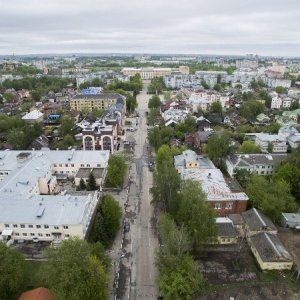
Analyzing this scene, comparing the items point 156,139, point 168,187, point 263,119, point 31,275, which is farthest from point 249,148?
point 31,275

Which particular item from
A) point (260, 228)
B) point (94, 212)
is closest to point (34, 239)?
point (94, 212)

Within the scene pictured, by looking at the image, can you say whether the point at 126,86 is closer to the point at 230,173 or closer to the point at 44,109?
the point at 44,109

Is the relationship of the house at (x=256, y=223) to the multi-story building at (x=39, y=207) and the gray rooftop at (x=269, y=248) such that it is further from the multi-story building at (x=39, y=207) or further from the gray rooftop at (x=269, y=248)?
the multi-story building at (x=39, y=207)

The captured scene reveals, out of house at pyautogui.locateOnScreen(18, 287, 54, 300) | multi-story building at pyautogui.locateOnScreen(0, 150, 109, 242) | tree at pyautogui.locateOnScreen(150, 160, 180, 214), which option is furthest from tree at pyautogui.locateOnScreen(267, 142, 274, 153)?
house at pyautogui.locateOnScreen(18, 287, 54, 300)

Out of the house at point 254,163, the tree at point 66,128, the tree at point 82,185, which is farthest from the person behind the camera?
the tree at point 66,128

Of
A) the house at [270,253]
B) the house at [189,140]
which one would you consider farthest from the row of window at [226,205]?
the house at [189,140]

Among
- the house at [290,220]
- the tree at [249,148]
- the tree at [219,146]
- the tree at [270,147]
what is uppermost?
the tree at [219,146]
